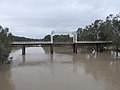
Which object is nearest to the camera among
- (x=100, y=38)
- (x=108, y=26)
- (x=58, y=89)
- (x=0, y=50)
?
(x=58, y=89)

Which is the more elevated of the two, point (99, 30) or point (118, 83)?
point (99, 30)

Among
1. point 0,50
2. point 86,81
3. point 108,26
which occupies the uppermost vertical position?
point 108,26

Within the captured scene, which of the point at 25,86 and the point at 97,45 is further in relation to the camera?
the point at 97,45

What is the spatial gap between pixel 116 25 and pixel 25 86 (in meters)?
51.6

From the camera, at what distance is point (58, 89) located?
2477 cm

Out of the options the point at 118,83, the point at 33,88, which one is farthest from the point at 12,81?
the point at 118,83

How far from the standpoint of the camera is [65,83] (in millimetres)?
27656

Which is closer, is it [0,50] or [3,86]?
[3,86]

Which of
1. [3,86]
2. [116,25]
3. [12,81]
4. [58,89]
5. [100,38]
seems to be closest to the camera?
[58,89]

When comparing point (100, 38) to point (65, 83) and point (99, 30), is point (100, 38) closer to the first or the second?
point (99, 30)

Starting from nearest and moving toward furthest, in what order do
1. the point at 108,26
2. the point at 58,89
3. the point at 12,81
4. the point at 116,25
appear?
the point at 58,89 → the point at 12,81 → the point at 116,25 → the point at 108,26

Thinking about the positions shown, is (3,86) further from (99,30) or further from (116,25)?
(99,30)

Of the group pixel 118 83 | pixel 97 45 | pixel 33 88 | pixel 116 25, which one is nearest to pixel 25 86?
pixel 33 88

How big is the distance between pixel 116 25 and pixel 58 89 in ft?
171
